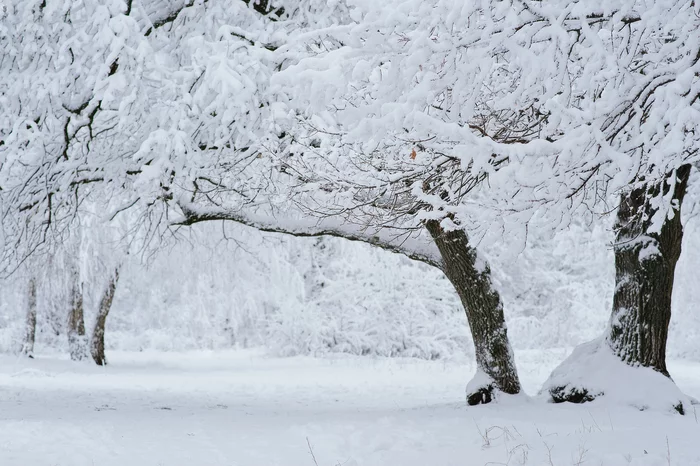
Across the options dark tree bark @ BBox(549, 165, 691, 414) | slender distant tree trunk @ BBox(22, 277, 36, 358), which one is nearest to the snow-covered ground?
dark tree bark @ BBox(549, 165, 691, 414)

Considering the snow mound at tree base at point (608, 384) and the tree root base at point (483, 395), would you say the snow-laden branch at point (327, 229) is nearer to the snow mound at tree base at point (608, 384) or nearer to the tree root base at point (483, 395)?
the tree root base at point (483, 395)

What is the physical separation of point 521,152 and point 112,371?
49.4 ft

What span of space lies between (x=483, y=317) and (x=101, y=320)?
41.4ft

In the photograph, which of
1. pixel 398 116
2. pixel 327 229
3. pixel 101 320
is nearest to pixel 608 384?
pixel 327 229

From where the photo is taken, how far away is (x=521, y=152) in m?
3.21

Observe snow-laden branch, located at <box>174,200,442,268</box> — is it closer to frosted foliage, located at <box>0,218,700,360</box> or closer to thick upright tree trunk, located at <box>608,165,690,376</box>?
thick upright tree trunk, located at <box>608,165,690,376</box>

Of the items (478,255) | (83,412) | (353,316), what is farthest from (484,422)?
(353,316)

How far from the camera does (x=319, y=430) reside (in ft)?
21.1

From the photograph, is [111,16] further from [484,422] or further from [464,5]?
[484,422]

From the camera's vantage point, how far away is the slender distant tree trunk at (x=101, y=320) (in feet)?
55.2

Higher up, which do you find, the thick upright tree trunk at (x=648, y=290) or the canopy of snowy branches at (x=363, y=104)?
the canopy of snowy branches at (x=363, y=104)

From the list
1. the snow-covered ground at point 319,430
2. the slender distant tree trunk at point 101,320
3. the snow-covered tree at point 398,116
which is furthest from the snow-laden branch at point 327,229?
the slender distant tree trunk at point 101,320

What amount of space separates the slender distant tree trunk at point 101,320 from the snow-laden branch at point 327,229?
883 centimetres

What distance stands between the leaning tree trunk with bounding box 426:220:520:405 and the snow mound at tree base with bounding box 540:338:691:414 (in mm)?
566
